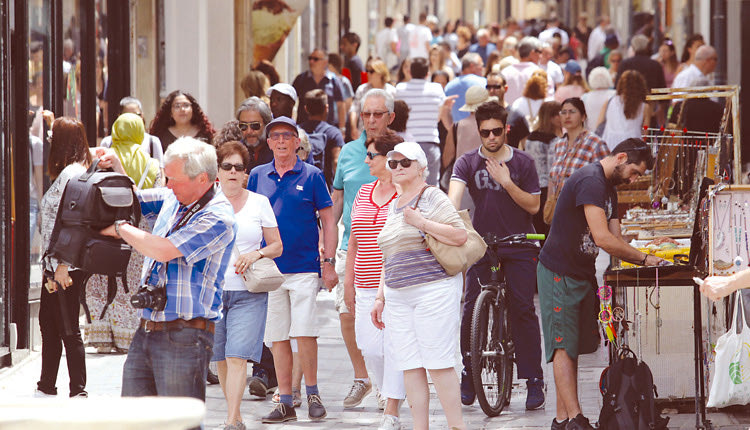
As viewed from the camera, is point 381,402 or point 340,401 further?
point 340,401

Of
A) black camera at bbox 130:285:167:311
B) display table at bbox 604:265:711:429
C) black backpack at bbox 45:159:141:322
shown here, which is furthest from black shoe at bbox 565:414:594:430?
black backpack at bbox 45:159:141:322

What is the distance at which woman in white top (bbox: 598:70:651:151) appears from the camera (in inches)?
563

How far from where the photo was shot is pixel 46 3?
11.3m

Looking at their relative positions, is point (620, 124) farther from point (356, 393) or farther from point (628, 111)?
point (356, 393)

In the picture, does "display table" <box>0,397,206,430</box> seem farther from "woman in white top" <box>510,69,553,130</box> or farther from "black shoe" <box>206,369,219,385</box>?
"woman in white top" <box>510,69,553,130</box>

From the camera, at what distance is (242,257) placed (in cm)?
786

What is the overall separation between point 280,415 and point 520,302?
1.73 meters

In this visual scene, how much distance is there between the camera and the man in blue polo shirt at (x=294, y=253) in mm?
8516

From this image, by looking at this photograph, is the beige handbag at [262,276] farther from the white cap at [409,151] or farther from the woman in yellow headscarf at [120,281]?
the woman in yellow headscarf at [120,281]

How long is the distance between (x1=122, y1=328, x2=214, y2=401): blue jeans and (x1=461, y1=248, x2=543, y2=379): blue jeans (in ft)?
10.0

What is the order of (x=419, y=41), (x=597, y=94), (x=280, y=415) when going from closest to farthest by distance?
1. (x=280, y=415)
2. (x=597, y=94)
3. (x=419, y=41)

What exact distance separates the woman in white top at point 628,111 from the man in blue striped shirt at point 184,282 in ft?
29.0

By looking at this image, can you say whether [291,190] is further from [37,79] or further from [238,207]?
[37,79]

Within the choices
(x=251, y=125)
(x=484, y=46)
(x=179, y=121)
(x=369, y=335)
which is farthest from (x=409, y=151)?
(x=484, y=46)
